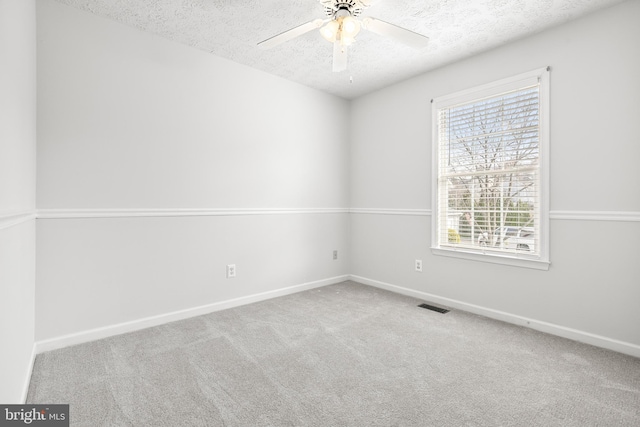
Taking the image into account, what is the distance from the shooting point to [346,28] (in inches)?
78.7

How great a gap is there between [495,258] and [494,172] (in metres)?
0.78

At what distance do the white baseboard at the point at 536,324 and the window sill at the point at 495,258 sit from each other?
0.45 meters

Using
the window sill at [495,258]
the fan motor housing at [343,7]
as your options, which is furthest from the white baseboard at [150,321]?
the fan motor housing at [343,7]

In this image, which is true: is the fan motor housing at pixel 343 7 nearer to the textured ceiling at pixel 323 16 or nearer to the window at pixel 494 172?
the textured ceiling at pixel 323 16

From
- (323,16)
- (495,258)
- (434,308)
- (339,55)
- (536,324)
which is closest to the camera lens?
(339,55)

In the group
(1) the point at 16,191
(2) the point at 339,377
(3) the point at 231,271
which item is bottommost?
(2) the point at 339,377

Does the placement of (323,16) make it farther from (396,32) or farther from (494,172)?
(494,172)

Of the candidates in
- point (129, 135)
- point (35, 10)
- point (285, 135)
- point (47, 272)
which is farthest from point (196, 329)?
point (35, 10)

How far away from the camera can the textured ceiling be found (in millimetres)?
2213

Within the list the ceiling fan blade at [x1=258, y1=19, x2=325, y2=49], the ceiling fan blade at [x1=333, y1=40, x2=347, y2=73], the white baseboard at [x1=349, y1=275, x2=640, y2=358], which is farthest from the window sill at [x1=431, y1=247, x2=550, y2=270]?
the ceiling fan blade at [x1=258, y1=19, x2=325, y2=49]

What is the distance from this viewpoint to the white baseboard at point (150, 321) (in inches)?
87.0

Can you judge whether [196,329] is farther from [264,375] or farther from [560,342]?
[560,342]

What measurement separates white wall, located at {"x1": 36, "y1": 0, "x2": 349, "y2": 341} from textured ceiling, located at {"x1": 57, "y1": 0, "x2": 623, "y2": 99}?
23 centimetres
